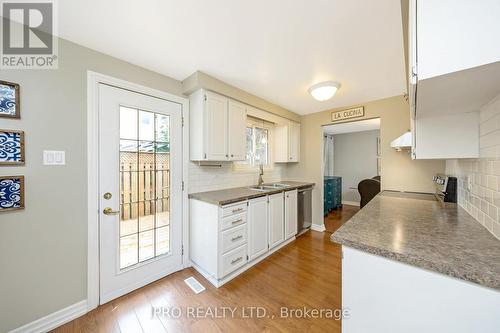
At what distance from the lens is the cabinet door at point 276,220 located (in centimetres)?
263

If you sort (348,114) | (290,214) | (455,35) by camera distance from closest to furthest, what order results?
(455,35), (290,214), (348,114)

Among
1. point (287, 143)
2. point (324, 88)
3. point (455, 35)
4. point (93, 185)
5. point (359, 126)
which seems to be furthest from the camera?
point (359, 126)

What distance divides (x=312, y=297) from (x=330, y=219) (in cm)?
289

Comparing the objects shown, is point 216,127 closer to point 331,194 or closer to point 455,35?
point 455,35

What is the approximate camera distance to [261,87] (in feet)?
8.29

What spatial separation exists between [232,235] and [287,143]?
2.13m

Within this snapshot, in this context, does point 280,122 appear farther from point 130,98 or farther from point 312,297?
point 312,297

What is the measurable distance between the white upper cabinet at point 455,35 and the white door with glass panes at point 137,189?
7.11 ft

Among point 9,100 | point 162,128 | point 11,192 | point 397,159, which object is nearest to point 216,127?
point 162,128

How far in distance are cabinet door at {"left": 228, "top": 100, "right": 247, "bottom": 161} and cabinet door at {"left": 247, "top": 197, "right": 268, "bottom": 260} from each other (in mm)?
675

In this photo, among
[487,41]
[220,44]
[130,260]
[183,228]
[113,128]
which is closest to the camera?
[487,41]

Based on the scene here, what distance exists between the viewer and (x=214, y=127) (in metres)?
2.29

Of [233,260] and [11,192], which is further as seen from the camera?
[233,260]

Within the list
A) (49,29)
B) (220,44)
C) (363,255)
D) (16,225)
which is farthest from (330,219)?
(49,29)
